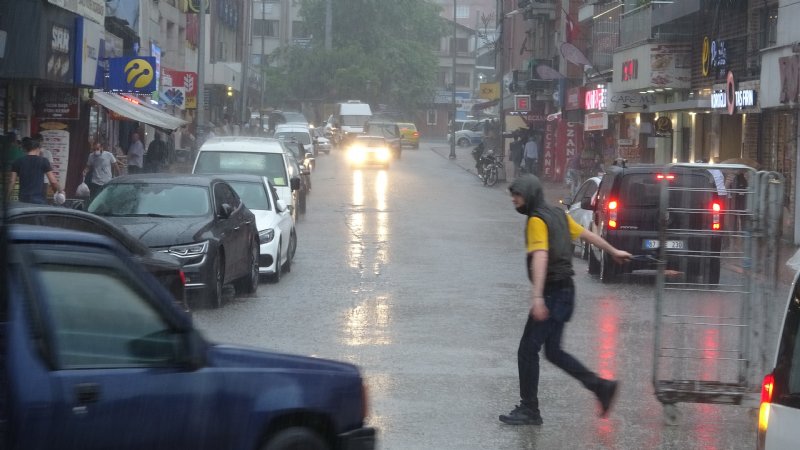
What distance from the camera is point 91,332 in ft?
16.8

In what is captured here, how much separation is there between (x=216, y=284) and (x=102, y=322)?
904 centimetres

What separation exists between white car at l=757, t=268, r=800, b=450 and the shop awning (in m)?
25.3

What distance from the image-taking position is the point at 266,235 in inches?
674

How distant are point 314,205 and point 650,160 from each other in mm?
11152

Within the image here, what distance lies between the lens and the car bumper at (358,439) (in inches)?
235

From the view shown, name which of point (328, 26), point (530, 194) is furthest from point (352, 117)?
point (530, 194)

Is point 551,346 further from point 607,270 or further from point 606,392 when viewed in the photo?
point 607,270

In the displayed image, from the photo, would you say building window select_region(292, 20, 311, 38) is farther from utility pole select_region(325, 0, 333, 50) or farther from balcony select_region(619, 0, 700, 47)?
balcony select_region(619, 0, 700, 47)

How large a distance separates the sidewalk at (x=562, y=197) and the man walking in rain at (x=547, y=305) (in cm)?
121

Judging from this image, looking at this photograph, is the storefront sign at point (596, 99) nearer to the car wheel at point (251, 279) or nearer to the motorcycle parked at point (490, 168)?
the motorcycle parked at point (490, 168)

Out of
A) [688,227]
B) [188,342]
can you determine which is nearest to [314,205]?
[688,227]

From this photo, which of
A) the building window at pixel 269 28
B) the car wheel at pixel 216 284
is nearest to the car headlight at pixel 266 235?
the car wheel at pixel 216 284

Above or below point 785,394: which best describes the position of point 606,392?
below

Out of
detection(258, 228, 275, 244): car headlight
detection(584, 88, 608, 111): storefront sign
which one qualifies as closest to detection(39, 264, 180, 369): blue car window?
detection(258, 228, 275, 244): car headlight
